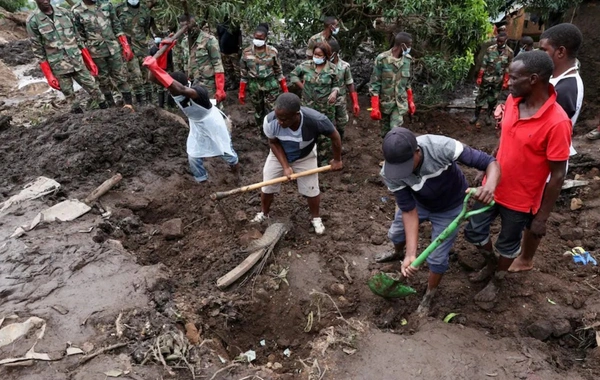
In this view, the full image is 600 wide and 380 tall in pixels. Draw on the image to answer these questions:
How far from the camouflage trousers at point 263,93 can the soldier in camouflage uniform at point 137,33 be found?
212 cm

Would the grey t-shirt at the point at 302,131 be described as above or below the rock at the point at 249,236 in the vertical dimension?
above

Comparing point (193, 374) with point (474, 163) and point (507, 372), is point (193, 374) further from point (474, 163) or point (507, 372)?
point (474, 163)

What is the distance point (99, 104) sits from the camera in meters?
6.91

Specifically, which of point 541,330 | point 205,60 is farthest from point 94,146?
point 541,330

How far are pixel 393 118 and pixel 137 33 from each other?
475 centimetres

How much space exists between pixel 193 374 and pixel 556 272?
331 cm

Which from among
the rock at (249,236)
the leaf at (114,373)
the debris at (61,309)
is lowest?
the rock at (249,236)

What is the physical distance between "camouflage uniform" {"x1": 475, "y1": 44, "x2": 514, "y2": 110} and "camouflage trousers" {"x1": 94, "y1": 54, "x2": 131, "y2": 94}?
6368mm

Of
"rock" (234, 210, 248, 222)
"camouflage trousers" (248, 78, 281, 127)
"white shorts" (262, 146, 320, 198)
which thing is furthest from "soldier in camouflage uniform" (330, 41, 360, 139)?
"rock" (234, 210, 248, 222)

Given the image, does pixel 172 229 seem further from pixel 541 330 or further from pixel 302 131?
pixel 541 330

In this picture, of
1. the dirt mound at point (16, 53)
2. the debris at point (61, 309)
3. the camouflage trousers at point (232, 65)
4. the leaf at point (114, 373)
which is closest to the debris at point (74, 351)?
the leaf at point (114, 373)

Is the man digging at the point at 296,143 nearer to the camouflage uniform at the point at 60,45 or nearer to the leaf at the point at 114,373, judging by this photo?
the leaf at the point at 114,373

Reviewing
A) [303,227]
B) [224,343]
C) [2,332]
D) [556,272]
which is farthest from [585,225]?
[2,332]

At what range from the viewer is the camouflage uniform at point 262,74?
21.2ft
